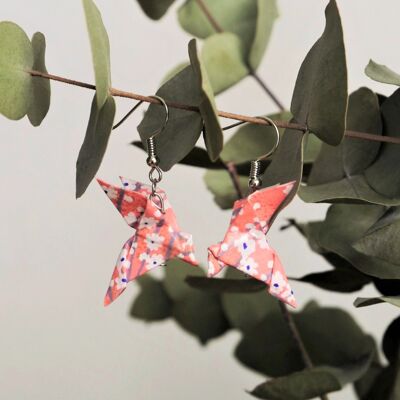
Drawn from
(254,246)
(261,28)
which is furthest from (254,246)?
(261,28)

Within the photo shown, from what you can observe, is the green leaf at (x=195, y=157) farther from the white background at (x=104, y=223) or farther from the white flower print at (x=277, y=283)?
the white background at (x=104, y=223)

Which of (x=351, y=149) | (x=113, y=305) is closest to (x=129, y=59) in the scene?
(x=113, y=305)

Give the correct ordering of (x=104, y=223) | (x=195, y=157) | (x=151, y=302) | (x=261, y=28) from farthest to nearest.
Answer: (x=104, y=223)
(x=151, y=302)
(x=261, y=28)
(x=195, y=157)

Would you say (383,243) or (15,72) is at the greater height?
(15,72)

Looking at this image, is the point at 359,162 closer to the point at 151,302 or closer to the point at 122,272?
the point at 122,272

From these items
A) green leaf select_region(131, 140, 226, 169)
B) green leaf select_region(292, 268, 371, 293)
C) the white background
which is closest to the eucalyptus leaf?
green leaf select_region(292, 268, 371, 293)

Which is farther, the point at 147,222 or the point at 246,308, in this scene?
the point at 246,308

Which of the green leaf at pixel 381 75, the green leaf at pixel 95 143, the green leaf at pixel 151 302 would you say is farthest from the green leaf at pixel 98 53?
the green leaf at pixel 151 302
